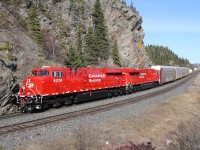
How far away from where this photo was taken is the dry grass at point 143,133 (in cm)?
1347

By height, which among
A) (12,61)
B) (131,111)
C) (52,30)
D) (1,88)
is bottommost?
(131,111)

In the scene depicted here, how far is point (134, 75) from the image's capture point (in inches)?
1618

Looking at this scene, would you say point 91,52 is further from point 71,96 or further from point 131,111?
point 131,111

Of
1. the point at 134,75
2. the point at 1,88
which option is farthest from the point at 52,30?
the point at 1,88

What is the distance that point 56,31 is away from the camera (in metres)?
54.1

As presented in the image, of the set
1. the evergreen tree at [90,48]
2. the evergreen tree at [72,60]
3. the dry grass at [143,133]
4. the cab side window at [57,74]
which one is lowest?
the dry grass at [143,133]

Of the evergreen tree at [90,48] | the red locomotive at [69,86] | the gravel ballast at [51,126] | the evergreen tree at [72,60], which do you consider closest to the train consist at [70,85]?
the red locomotive at [69,86]

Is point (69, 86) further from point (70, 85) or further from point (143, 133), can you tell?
point (143, 133)

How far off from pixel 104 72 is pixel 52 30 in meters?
23.9

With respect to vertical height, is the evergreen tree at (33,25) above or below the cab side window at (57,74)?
above

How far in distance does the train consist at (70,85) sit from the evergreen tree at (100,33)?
2606cm

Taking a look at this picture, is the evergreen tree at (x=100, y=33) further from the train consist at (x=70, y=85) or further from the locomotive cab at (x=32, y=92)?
the locomotive cab at (x=32, y=92)

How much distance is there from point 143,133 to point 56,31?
40.8 meters

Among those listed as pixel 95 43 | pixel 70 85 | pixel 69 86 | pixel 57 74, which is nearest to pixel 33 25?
pixel 95 43
